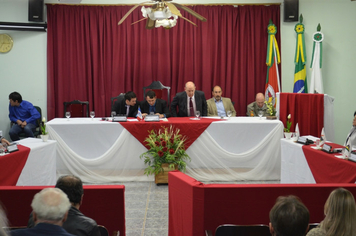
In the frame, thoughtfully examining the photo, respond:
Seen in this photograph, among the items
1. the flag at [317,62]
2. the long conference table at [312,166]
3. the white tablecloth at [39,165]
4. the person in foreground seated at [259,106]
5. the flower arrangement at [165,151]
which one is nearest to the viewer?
the long conference table at [312,166]

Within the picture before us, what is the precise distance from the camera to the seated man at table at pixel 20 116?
6.95 metres

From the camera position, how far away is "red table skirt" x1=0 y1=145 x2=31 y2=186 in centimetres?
396

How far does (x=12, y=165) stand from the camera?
13.6 ft

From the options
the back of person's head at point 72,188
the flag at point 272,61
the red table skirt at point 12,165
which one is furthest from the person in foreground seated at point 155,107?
the back of person's head at point 72,188

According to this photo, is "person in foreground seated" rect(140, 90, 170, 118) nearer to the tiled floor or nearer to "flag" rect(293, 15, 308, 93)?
the tiled floor

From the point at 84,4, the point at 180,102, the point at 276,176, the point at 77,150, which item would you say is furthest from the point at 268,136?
the point at 84,4

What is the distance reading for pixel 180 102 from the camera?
22.6ft

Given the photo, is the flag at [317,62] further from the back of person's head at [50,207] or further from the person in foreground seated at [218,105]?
the back of person's head at [50,207]

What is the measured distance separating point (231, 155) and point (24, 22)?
195 inches

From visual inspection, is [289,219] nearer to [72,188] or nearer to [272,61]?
[72,188]

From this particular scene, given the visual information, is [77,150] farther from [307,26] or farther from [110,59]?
[307,26]

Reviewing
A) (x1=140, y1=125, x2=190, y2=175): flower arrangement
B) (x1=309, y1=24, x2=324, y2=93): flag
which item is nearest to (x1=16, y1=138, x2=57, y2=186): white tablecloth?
(x1=140, y1=125, x2=190, y2=175): flower arrangement

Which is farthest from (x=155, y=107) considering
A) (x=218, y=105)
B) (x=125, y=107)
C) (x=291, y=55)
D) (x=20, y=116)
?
(x=291, y=55)

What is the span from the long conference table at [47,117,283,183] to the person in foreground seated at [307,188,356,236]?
3.88 m
